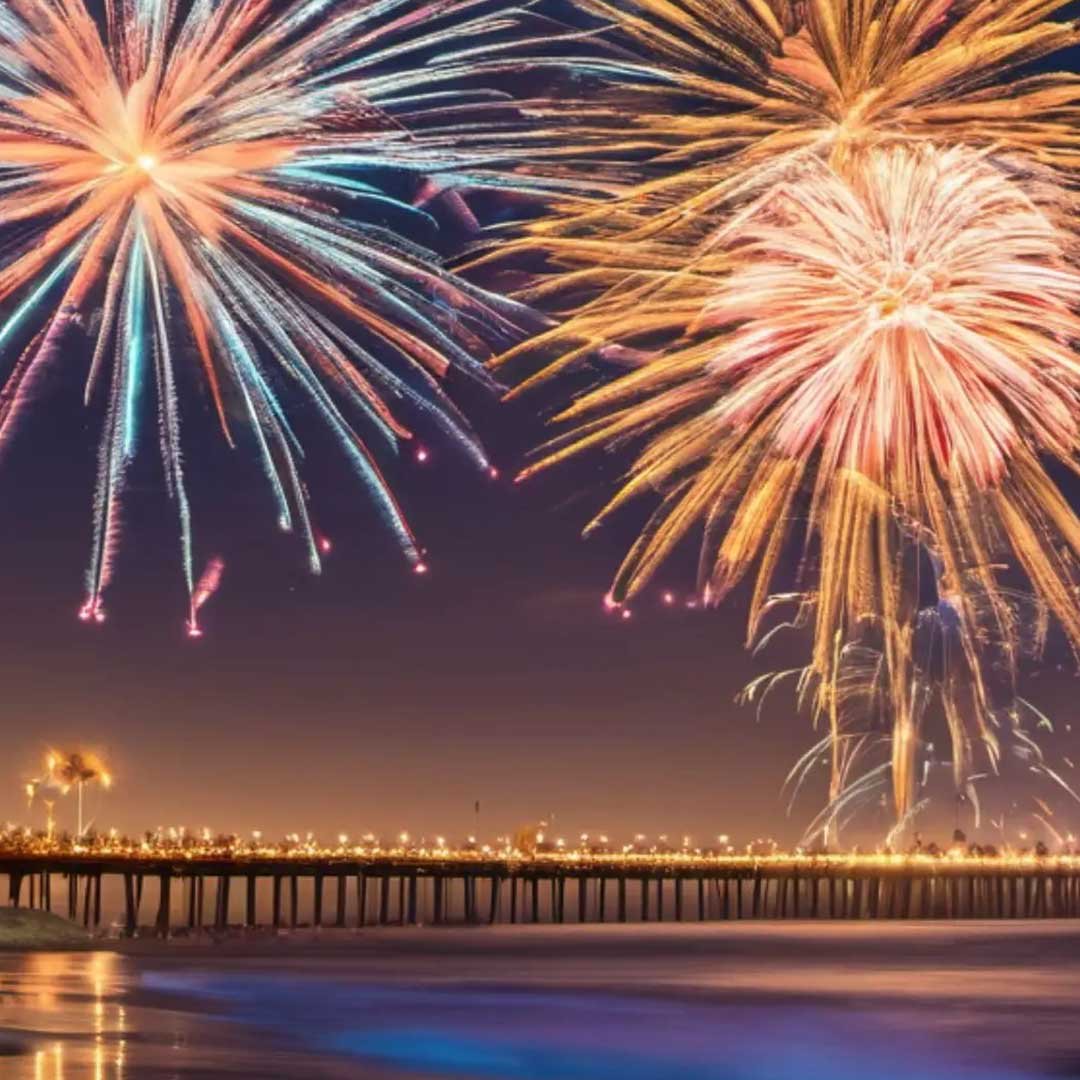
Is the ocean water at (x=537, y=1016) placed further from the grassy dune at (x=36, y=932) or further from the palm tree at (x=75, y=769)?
the palm tree at (x=75, y=769)

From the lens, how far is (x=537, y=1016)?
43.9 m

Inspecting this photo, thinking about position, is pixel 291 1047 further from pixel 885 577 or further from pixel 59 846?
pixel 59 846

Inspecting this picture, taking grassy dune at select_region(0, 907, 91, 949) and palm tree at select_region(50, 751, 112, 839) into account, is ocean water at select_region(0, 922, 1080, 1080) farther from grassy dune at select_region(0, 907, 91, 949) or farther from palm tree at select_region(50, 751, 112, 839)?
palm tree at select_region(50, 751, 112, 839)

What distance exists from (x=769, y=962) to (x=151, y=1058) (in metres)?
45.5

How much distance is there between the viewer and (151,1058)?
30484 mm

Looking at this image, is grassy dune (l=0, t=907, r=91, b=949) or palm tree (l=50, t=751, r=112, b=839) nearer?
grassy dune (l=0, t=907, r=91, b=949)

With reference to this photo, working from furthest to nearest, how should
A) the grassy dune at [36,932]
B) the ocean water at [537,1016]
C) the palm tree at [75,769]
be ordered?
the palm tree at [75,769]
the grassy dune at [36,932]
the ocean water at [537,1016]

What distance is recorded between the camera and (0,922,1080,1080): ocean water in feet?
104

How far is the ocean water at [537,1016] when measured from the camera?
31844mm

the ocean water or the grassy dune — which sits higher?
the grassy dune

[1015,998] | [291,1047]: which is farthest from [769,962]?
[291,1047]

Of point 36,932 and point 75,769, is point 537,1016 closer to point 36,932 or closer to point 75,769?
point 36,932

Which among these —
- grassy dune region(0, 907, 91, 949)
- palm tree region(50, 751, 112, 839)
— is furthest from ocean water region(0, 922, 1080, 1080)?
palm tree region(50, 751, 112, 839)

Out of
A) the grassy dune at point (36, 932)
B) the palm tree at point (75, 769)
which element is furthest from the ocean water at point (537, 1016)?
the palm tree at point (75, 769)
